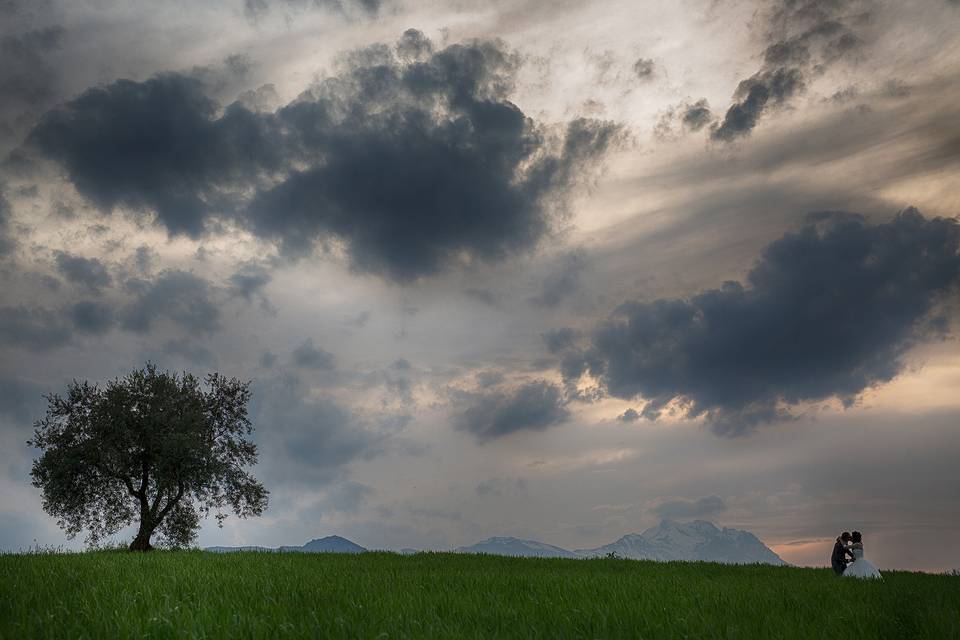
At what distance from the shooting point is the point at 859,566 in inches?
921

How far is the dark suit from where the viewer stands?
77.6 ft

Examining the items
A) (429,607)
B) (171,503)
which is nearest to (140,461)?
(171,503)

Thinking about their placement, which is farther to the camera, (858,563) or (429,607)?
(858,563)

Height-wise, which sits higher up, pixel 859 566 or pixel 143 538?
pixel 143 538

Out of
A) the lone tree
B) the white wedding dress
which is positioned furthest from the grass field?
the lone tree

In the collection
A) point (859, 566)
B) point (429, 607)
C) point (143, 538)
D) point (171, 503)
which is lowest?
point (429, 607)

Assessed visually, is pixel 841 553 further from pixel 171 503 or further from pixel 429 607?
pixel 171 503

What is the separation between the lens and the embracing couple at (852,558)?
23.3 m

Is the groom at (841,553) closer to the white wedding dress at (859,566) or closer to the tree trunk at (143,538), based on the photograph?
the white wedding dress at (859,566)

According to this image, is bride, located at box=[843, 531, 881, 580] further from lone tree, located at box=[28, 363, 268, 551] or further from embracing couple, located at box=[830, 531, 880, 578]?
lone tree, located at box=[28, 363, 268, 551]

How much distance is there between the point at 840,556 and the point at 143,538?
132ft

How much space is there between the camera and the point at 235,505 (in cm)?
4575

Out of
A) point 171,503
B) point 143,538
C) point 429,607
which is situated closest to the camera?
point 429,607

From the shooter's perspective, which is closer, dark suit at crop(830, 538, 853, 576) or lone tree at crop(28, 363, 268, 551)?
dark suit at crop(830, 538, 853, 576)
